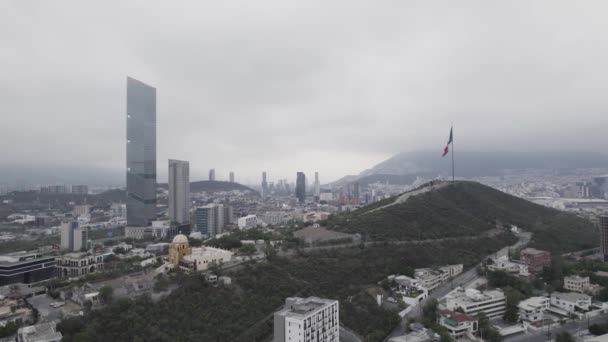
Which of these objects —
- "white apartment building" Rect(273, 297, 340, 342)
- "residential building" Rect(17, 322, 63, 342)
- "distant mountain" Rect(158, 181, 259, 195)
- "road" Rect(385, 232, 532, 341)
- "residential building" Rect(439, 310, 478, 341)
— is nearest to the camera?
"residential building" Rect(17, 322, 63, 342)

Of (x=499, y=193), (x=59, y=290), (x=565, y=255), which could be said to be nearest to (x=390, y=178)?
(x=499, y=193)

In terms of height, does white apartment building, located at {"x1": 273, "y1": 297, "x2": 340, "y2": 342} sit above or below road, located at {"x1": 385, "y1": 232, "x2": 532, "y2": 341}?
above

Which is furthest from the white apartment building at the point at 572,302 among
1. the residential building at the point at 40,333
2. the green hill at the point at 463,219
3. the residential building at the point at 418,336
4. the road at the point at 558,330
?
the residential building at the point at 40,333

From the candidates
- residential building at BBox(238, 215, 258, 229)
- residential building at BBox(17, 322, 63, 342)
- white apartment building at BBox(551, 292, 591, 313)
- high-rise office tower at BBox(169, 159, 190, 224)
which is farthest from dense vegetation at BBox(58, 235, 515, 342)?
high-rise office tower at BBox(169, 159, 190, 224)

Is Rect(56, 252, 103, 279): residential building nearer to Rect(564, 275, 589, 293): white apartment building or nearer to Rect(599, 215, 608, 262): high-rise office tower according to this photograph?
Rect(564, 275, 589, 293): white apartment building

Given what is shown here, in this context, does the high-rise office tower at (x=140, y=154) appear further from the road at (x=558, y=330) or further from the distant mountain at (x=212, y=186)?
the distant mountain at (x=212, y=186)

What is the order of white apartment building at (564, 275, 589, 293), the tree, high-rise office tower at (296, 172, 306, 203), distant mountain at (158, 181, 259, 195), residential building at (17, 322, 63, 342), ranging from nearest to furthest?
residential building at (17, 322, 63, 342) < the tree < white apartment building at (564, 275, 589, 293) < high-rise office tower at (296, 172, 306, 203) < distant mountain at (158, 181, 259, 195)

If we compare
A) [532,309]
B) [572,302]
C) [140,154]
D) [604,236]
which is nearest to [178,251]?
[532,309]
